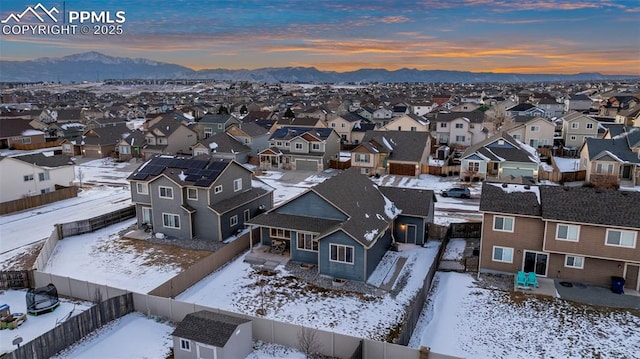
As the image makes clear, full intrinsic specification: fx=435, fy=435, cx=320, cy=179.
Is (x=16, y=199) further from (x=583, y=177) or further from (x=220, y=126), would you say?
(x=583, y=177)

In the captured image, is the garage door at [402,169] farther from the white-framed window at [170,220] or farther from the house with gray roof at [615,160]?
the white-framed window at [170,220]

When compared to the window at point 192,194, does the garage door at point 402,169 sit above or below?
below

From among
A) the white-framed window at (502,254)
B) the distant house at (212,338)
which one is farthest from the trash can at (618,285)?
the distant house at (212,338)

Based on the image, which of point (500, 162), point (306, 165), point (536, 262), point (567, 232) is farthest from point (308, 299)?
point (306, 165)

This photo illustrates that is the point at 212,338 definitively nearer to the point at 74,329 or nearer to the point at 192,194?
the point at 74,329

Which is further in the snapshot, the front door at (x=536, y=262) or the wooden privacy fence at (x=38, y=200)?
the wooden privacy fence at (x=38, y=200)

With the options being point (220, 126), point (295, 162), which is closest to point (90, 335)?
point (295, 162)
